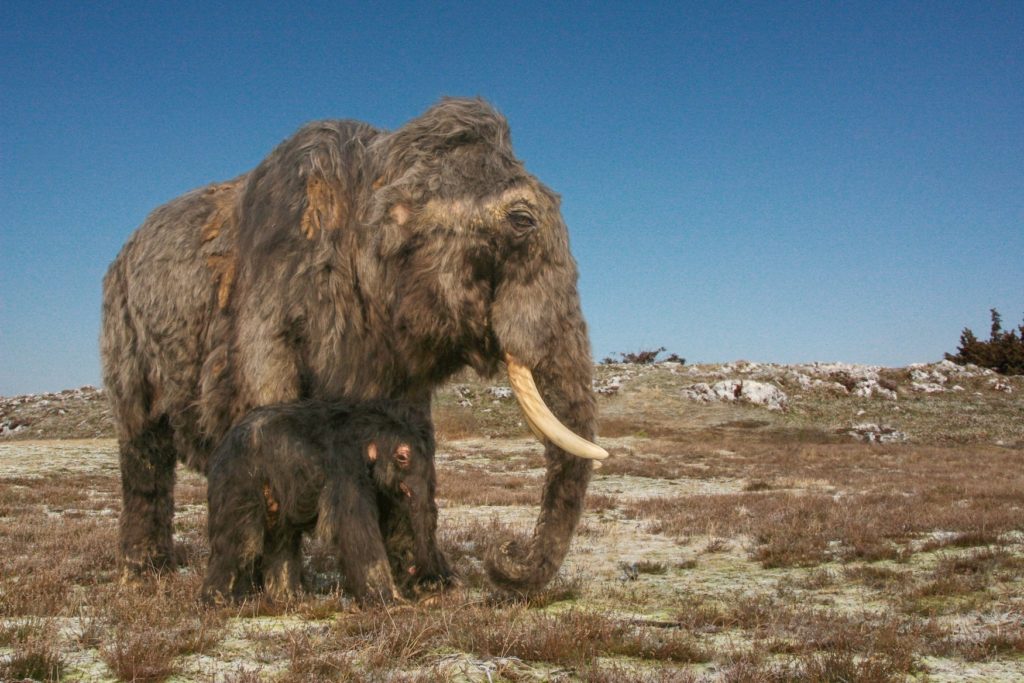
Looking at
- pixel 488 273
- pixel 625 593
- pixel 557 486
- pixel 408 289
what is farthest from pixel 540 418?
pixel 625 593

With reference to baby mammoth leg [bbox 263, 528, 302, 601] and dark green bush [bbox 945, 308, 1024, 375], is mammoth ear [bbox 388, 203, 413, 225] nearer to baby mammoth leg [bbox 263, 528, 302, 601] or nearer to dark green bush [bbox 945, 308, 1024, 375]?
baby mammoth leg [bbox 263, 528, 302, 601]

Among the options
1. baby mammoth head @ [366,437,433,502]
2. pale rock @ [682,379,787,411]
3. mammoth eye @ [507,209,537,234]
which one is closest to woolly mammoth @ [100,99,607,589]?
mammoth eye @ [507,209,537,234]

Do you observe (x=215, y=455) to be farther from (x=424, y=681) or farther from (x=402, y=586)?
(x=424, y=681)

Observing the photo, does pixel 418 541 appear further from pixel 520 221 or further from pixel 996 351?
pixel 996 351

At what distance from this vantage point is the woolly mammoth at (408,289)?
427 centimetres

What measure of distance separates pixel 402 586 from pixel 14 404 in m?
31.0

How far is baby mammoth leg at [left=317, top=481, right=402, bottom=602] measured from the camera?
4176mm

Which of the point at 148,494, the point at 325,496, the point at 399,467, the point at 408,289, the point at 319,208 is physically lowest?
the point at 148,494

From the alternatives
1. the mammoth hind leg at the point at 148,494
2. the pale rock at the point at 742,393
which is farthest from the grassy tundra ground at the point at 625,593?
the pale rock at the point at 742,393

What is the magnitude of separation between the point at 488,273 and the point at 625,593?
2258mm

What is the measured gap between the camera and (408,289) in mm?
4352

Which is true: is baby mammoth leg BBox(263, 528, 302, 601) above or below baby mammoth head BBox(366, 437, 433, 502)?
below

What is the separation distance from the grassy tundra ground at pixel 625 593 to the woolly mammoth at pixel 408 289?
839 mm

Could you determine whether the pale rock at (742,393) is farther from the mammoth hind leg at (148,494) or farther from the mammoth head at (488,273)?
the mammoth head at (488,273)
